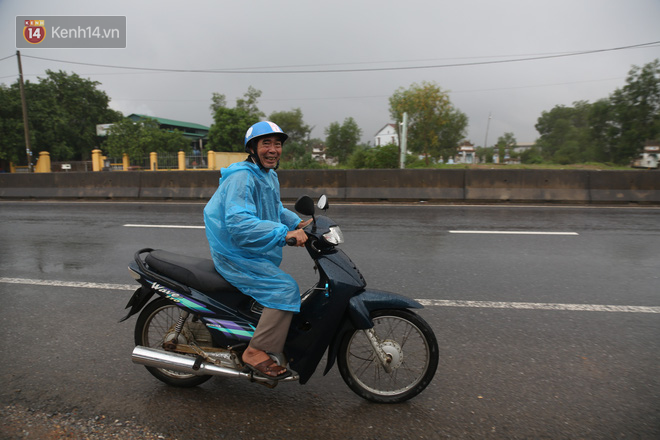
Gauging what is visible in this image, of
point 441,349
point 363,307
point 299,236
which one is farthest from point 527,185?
point 299,236

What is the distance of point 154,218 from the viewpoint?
9.52m

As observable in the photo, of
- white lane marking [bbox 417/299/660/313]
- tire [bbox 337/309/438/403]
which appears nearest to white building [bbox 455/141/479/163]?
white lane marking [bbox 417/299/660/313]

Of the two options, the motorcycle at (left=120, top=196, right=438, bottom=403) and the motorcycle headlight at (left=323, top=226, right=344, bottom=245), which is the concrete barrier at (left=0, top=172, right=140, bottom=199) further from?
the motorcycle headlight at (left=323, top=226, right=344, bottom=245)

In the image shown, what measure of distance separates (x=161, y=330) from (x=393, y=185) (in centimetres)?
1045

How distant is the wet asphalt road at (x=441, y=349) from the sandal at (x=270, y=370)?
0.21 meters

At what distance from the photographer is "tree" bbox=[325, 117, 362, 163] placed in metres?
80.4

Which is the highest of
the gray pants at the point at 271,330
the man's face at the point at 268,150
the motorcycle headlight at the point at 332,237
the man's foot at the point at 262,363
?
the man's face at the point at 268,150

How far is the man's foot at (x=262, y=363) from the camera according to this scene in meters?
2.46

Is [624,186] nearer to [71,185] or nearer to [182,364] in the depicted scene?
[182,364]

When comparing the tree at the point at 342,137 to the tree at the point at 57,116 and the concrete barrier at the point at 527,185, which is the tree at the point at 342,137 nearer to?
the tree at the point at 57,116

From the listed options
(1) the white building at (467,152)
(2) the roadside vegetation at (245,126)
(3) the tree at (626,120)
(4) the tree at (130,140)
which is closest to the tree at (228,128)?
(2) the roadside vegetation at (245,126)

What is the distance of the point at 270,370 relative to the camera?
8.13 feet

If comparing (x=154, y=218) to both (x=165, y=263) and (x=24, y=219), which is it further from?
(x=165, y=263)

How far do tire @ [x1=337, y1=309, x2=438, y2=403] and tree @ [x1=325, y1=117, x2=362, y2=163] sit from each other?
256 ft
